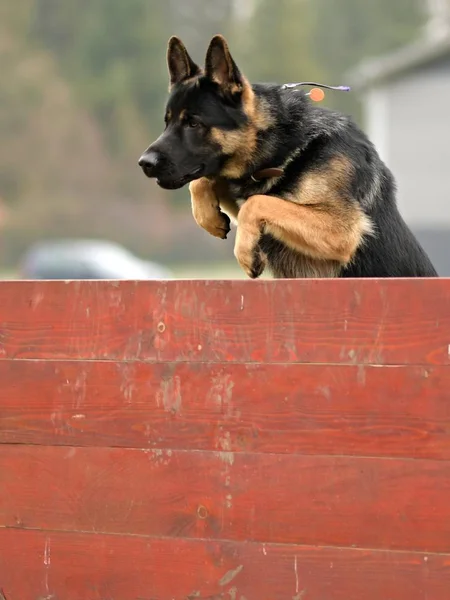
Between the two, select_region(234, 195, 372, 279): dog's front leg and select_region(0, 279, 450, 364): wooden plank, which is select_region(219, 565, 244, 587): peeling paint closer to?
select_region(0, 279, 450, 364): wooden plank

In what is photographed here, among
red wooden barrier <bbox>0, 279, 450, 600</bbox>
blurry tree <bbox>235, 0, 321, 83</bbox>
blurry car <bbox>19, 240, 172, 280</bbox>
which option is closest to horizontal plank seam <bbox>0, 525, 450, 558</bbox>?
red wooden barrier <bbox>0, 279, 450, 600</bbox>

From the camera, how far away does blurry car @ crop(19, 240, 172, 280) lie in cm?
2580

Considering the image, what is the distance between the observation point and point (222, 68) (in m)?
4.54

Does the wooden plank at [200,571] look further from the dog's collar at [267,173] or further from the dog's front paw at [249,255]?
the dog's collar at [267,173]

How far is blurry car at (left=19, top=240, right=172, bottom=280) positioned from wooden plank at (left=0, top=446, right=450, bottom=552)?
69.0 ft

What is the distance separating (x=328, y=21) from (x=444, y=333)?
65123 mm

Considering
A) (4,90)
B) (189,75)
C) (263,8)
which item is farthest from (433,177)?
(263,8)

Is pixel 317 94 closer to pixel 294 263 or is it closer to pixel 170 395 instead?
pixel 294 263

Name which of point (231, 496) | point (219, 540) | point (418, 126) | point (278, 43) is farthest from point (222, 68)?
point (278, 43)

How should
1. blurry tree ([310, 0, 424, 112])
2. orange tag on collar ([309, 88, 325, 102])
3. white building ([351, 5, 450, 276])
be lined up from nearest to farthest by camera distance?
1. orange tag on collar ([309, 88, 325, 102])
2. white building ([351, 5, 450, 276])
3. blurry tree ([310, 0, 424, 112])

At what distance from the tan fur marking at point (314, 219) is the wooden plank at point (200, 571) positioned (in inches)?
53.8

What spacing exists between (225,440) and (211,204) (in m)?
1.58

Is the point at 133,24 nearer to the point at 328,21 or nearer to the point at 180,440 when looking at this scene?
the point at 328,21


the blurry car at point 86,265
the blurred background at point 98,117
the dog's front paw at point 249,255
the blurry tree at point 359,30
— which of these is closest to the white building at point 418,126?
the blurry car at point 86,265
